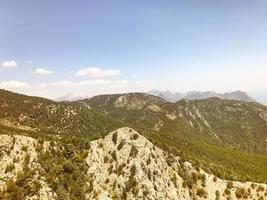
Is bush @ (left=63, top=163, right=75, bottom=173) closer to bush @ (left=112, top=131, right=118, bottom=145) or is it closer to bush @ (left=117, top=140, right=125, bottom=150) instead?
bush @ (left=117, top=140, right=125, bottom=150)

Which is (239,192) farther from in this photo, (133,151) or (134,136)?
(134,136)

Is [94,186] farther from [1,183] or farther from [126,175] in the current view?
[1,183]

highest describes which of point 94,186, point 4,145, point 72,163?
point 4,145

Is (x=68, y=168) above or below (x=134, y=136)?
below

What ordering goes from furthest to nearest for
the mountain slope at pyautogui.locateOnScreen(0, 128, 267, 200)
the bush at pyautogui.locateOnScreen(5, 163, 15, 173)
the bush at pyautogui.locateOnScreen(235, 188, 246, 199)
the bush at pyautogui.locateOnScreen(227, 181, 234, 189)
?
the bush at pyautogui.locateOnScreen(227, 181, 234, 189) → the bush at pyautogui.locateOnScreen(235, 188, 246, 199) → the mountain slope at pyautogui.locateOnScreen(0, 128, 267, 200) → the bush at pyautogui.locateOnScreen(5, 163, 15, 173)

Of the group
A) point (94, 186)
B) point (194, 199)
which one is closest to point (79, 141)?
point (94, 186)

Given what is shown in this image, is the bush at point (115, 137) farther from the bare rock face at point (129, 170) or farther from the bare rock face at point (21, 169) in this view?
the bare rock face at point (21, 169)

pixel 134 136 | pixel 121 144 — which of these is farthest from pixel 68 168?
pixel 134 136

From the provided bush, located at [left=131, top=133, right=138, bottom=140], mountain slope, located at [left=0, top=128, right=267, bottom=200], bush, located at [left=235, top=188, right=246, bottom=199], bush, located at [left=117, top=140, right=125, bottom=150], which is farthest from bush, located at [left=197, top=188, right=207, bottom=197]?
bush, located at [left=117, top=140, right=125, bottom=150]
